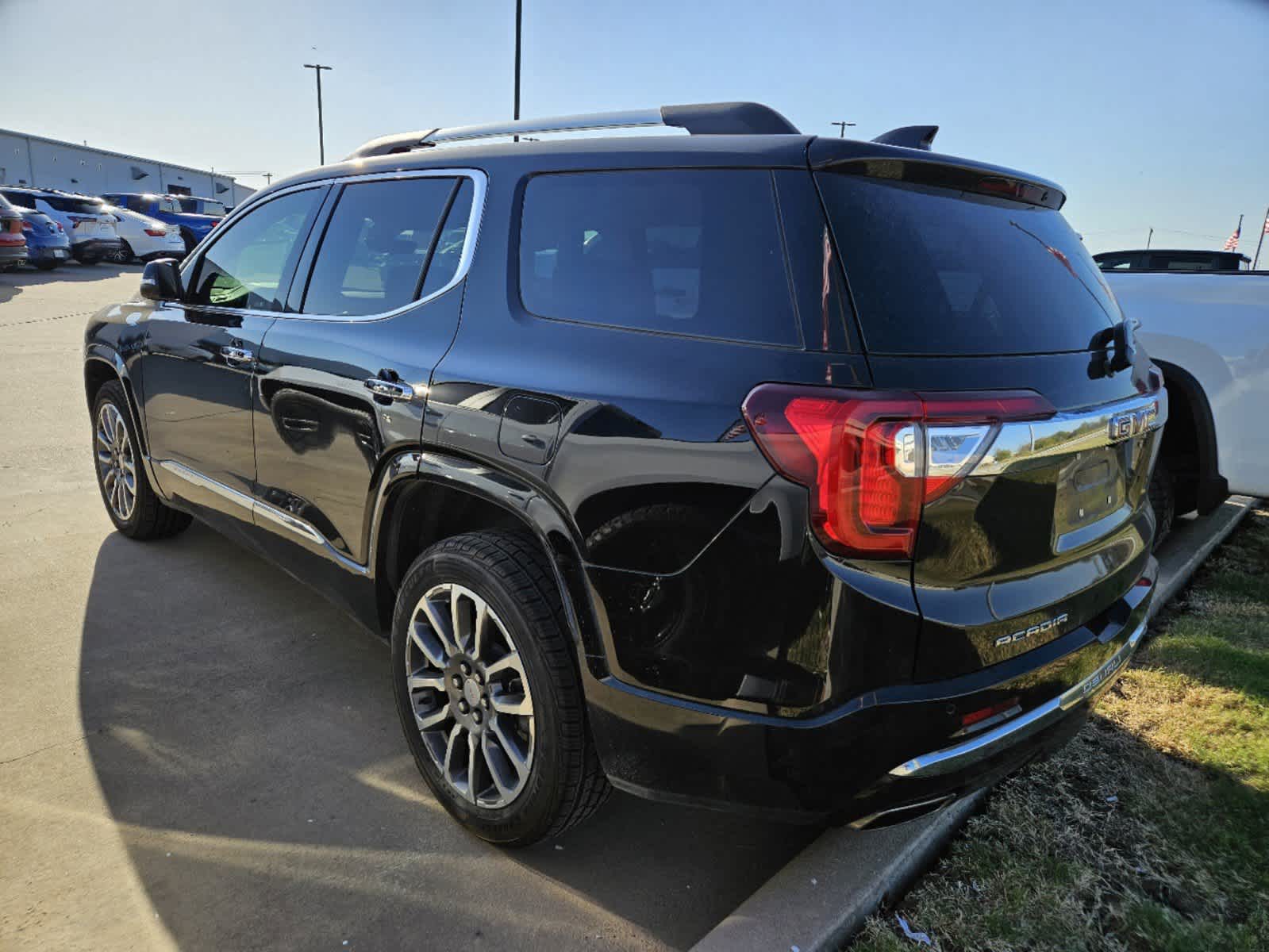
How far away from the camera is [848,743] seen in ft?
5.74

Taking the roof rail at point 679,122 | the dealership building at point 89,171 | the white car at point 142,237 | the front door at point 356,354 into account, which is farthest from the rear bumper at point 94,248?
the dealership building at point 89,171

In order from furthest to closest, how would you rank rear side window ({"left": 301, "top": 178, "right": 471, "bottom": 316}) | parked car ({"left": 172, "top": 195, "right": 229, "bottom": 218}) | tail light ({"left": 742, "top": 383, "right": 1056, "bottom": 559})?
parked car ({"left": 172, "top": 195, "right": 229, "bottom": 218}), rear side window ({"left": 301, "top": 178, "right": 471, "bottom": 316}), tail light ({"left": 742, "top": 383, "right": 1056, "bottom": 559})

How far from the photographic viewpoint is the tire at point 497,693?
6.99 ft

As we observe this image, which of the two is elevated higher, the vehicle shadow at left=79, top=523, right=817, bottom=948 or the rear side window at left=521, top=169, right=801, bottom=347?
the rear side window at left=521, top=169, right=801, bottom=347

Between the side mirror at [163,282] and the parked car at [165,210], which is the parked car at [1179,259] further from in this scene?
the parked car at [165,210]

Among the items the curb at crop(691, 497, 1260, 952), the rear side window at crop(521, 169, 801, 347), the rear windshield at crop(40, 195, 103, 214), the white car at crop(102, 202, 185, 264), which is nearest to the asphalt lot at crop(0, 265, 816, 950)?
the curb at crop(691, 497, 1260, 952)

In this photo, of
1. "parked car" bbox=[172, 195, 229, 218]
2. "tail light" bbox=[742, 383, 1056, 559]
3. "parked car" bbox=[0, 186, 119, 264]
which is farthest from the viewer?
"parked car" bbox=[172, 195, 229, 218]

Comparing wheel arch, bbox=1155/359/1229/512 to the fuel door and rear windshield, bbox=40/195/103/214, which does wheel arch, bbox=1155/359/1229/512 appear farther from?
rear windshield, bbox=40/195/103/214

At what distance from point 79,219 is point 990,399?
2281cm

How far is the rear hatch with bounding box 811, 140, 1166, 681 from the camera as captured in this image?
173cm

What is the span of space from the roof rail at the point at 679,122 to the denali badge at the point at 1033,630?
3.97 feet

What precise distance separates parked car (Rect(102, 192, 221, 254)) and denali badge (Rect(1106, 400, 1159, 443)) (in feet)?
83.7

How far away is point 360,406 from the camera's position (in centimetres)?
268

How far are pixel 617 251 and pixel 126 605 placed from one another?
9.65 feet
